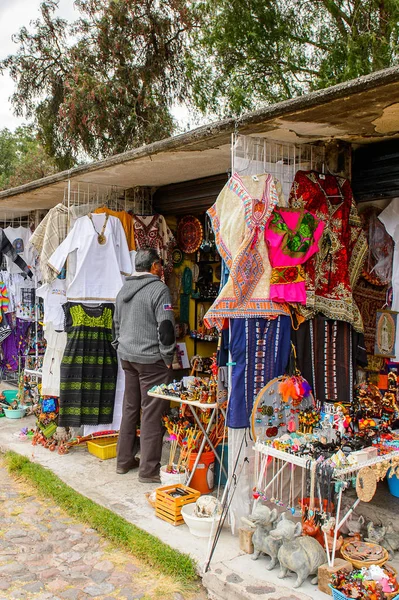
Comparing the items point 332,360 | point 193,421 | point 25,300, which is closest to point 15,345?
point 25,300

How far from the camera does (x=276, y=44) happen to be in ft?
43.4

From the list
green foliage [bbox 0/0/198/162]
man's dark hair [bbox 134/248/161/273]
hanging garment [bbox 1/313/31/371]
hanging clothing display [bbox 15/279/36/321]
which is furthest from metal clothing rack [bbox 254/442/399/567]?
green foliage [bbox 0/0/198/162]

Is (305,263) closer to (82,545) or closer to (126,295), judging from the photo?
(126,295)

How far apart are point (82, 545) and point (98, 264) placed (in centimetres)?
262

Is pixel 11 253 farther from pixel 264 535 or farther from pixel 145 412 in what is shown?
pixel 264 535

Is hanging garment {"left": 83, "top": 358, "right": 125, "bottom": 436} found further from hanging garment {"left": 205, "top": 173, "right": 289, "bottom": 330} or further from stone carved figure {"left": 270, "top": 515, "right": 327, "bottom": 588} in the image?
stone carved figure {"left": 270, "top": 515, "right": 327, "bottom": 588}

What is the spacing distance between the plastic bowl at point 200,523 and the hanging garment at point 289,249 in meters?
1.54

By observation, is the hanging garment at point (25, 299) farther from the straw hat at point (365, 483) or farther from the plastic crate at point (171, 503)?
the straw hat at point (365, 483)

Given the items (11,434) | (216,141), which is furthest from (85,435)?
(216,141)

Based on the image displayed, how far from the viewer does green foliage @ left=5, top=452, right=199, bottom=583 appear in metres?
3.63

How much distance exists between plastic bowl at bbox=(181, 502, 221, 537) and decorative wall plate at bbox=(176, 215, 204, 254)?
320 cm

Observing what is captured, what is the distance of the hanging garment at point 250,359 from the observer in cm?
390

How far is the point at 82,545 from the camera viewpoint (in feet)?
13.5

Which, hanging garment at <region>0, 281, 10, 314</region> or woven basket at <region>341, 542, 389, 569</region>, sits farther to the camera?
hanging garment at <region>0, 281, 10, 314</region>
